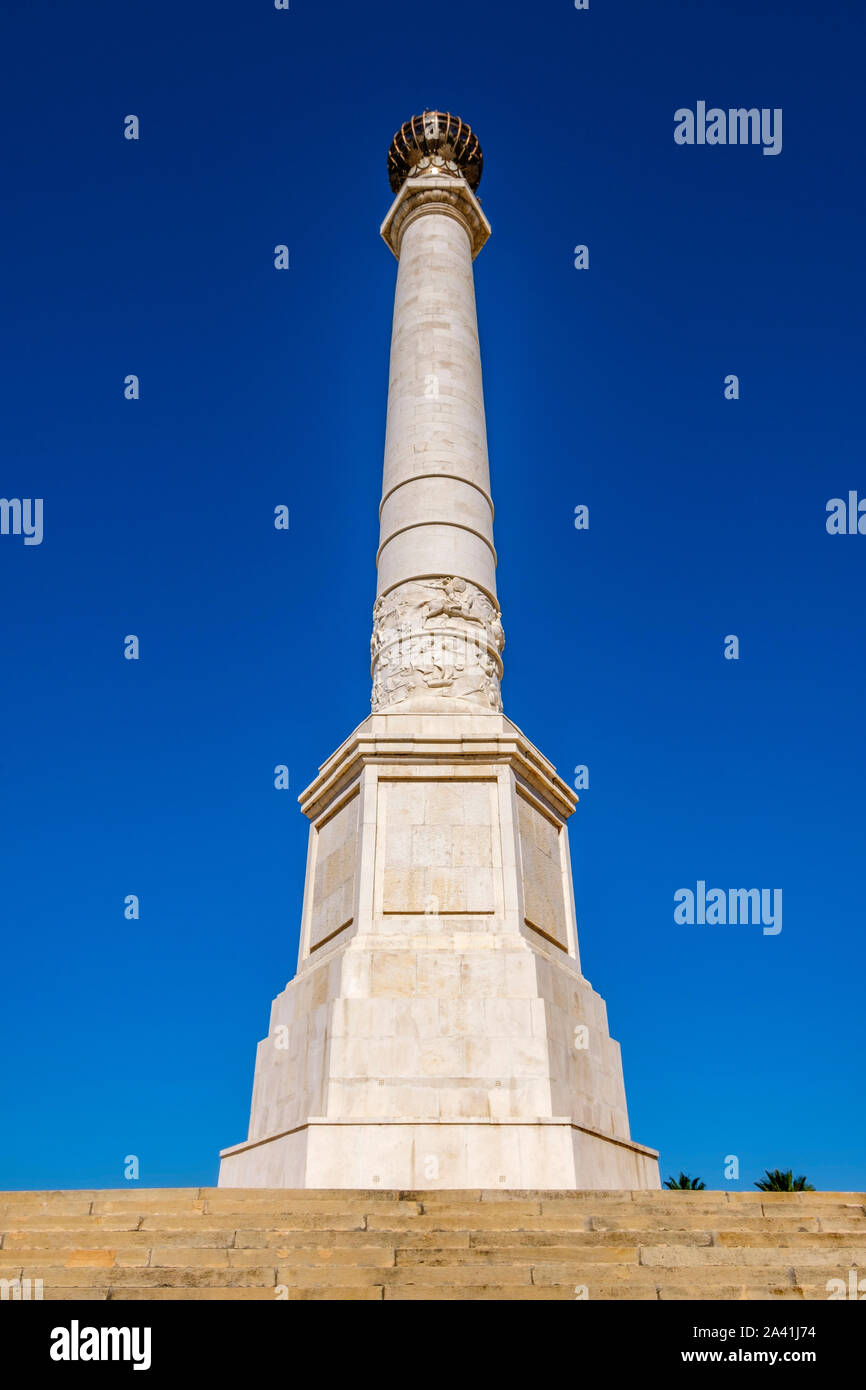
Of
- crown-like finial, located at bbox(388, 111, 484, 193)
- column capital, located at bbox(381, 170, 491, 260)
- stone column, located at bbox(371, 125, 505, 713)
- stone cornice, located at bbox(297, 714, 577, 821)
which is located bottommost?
stone cornice, located at bbox(297, 714, 577, 821)

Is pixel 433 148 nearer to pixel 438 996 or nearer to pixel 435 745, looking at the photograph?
pixel 435 745

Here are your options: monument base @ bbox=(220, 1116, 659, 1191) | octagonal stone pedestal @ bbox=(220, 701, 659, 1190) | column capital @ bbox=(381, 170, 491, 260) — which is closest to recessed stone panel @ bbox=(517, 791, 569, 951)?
octagonal stone pedestal @ bbox=(220, 701, 659, 1190)

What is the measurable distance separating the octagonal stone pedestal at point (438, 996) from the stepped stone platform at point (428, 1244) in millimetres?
2306

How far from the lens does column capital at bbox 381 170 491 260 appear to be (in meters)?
21.5

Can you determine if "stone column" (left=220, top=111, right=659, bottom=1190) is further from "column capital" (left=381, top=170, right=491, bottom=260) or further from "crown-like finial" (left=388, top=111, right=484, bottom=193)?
"crown-like finial" (left=388, top=111, right=484, bottom=193)

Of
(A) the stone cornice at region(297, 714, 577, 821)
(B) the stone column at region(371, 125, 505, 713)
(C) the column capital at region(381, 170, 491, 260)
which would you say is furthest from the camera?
(C) the column capital at region(381, 170, 491, 260)

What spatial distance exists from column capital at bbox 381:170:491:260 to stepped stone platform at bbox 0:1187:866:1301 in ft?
65.9

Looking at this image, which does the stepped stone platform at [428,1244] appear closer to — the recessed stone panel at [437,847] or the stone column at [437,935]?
the stone column at [437,935]

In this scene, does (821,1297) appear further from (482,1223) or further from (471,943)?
(471,943)

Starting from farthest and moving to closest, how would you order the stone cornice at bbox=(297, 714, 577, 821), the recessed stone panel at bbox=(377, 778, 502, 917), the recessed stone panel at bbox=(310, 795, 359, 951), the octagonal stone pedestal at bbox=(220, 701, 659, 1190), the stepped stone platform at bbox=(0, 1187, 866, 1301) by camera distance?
the stone cornice at bbox=(297, 714, 577, 821), the recessed stone panel at bbox=(310, 795, 359, 951), the recessed stone panel at bbox=(377, 778, 502, 917), the octagonal stone pedestal at bbox=(220, 701, 659, 1190), the stepped stone platform at bbox=(0, 1187, 866, 1301)

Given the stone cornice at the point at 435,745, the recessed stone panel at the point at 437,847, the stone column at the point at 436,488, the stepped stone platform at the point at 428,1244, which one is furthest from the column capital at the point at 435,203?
the stepped stone platform at the point at 428,1244

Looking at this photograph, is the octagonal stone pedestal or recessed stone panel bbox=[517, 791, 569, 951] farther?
recessed stone panel bbox=[517, 791, 569, 951]

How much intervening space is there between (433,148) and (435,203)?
2211 millimetres

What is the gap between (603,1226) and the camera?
275 inches
